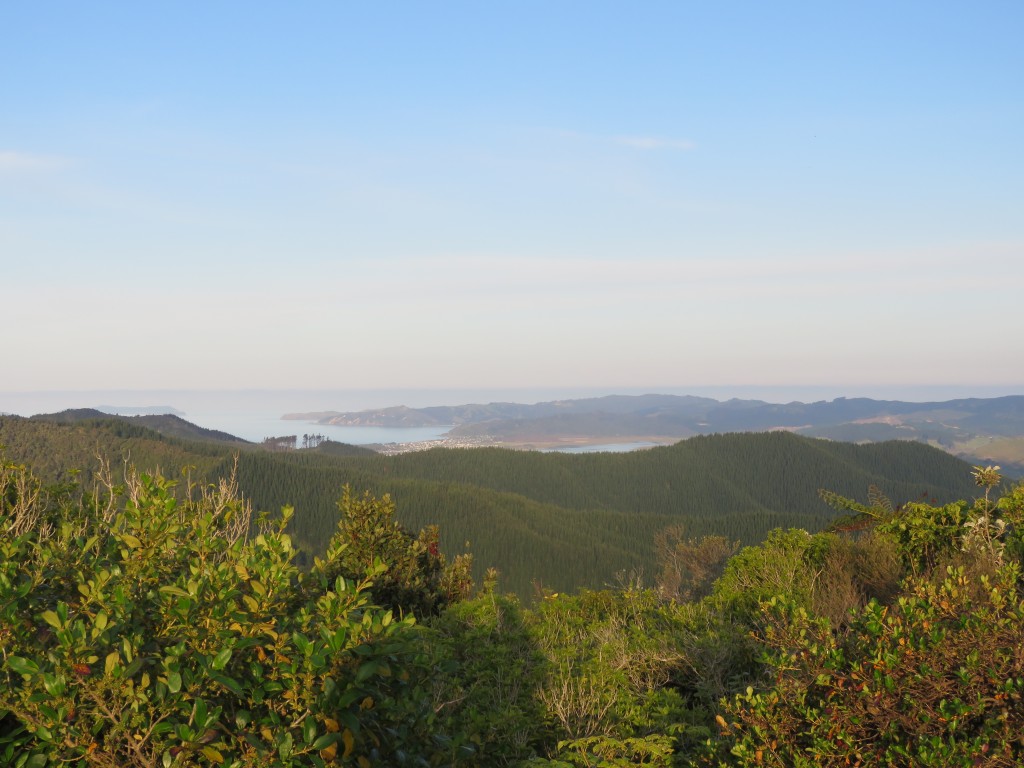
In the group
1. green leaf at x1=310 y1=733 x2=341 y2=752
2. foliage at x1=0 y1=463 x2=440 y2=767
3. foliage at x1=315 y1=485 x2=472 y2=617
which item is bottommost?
foliage at x1=315 y1=485 x2=472 y2=617

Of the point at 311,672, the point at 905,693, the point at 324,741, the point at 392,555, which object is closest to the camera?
the point at 324,741

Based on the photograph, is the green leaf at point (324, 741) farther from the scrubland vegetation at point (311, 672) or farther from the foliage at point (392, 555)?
the foliage at point (392, 555)

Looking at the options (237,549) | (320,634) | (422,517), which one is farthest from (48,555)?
(422,517)

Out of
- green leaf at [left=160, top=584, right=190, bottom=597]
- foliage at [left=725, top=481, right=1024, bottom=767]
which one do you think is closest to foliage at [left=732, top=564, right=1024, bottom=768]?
foliage at [left=725, top=481, right=1024, bottom=767]

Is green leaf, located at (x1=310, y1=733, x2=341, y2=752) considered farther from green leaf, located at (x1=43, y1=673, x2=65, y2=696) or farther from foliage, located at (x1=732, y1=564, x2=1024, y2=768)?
foliage, located at (x1=732, y1=564, x2=1024, y2=768)

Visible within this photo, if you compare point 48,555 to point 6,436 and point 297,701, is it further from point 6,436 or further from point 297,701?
point 6,436

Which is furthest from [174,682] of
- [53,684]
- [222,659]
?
[53,684]

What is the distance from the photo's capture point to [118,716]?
11.9 feet

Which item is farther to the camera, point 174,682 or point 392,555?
point 392,555

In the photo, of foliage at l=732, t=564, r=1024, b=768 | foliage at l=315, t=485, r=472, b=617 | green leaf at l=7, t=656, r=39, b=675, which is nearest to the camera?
green leaf at l=7, t=656, r=39, b=675

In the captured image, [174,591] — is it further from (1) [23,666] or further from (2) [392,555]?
(2) [392,555]

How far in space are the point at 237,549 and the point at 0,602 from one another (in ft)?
4.23

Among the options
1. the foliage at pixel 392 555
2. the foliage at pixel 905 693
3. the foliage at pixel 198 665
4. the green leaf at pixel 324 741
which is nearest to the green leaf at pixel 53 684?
the foliage at pixel 198 665

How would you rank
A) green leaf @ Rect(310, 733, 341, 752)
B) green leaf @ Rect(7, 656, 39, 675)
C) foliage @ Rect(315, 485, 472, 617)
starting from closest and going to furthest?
1. green leaf @ Rect(7, 656, 39, 675)
2. green leaf @ Rect(310, 733, 341, 752)
3. foliage @ Rect(315, 485, 472, 617)
